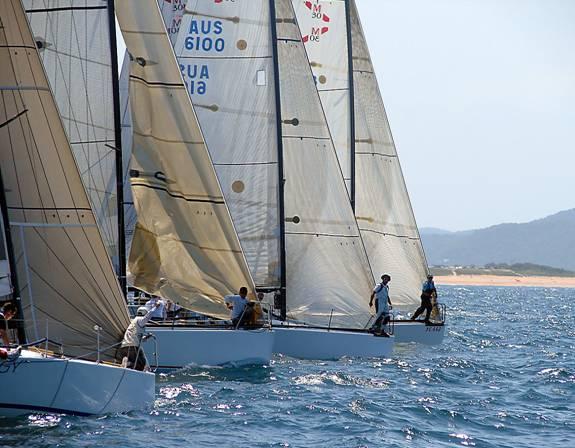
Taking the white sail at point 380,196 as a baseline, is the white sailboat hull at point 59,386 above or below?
below

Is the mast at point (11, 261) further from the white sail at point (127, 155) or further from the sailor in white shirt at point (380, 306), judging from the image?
the sailor in white shirt at point (380, 306)

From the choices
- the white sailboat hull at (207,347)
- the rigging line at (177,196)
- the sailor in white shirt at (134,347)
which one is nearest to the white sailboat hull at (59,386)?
the sailor in white shirt at (134,347)

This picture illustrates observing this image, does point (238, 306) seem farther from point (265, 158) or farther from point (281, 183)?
point (265, 158)

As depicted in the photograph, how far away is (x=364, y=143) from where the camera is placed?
31.6m

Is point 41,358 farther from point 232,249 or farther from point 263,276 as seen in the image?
point 263,276

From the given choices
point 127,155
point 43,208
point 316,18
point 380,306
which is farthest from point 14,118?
point 316,18

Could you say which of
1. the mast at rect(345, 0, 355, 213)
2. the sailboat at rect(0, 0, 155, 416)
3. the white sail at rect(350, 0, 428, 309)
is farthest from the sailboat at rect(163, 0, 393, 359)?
the sailboat at rect(0, 0, 155, 416)

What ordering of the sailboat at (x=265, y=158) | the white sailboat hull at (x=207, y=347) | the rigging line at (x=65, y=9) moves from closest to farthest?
the white sailboat hull at (x=207, y=347), the rigging line at (x=65, y=9), the sailboat at (x=265, y=158)

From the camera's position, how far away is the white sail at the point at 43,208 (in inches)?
627

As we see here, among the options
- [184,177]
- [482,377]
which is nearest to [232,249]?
[184,177]

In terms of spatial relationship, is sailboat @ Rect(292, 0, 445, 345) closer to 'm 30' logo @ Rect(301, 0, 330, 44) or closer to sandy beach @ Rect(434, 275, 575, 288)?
'm 30' logo @ Rect(301, 0, 330, 44)

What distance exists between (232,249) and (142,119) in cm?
268

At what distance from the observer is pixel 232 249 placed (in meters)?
21.3

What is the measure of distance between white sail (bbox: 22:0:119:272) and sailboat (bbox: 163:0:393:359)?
370 centimetres
